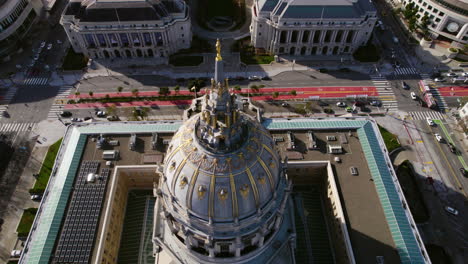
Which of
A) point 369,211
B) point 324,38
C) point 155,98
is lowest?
point 369,211

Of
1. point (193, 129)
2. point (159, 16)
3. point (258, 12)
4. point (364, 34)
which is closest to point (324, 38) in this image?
point (364, 34)

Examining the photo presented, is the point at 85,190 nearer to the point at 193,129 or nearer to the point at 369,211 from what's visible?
the point at 193,129

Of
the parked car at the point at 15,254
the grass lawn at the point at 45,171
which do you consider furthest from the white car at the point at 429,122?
the parked car at the point at 15,254

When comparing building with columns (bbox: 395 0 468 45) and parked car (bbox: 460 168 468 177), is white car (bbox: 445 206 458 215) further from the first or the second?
building with columns (bbox: 395 0 468 45)

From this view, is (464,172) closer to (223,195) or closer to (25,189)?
(223,195)

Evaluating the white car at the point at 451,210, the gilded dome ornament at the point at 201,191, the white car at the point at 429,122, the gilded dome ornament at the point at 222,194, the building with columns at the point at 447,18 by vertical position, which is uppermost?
the building with columns at the point at 447,18

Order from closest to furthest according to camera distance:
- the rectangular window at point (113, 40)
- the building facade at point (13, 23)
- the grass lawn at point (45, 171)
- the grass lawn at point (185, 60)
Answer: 1. the grass lawn at point (45, 171)
2. the rectangular window at point (113, 40)
3. the grass lawn at point (185, 60)
4. the building facade at point (13, 23)

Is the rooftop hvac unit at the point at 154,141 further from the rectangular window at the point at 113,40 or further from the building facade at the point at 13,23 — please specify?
the building facade at the point at 13,23
